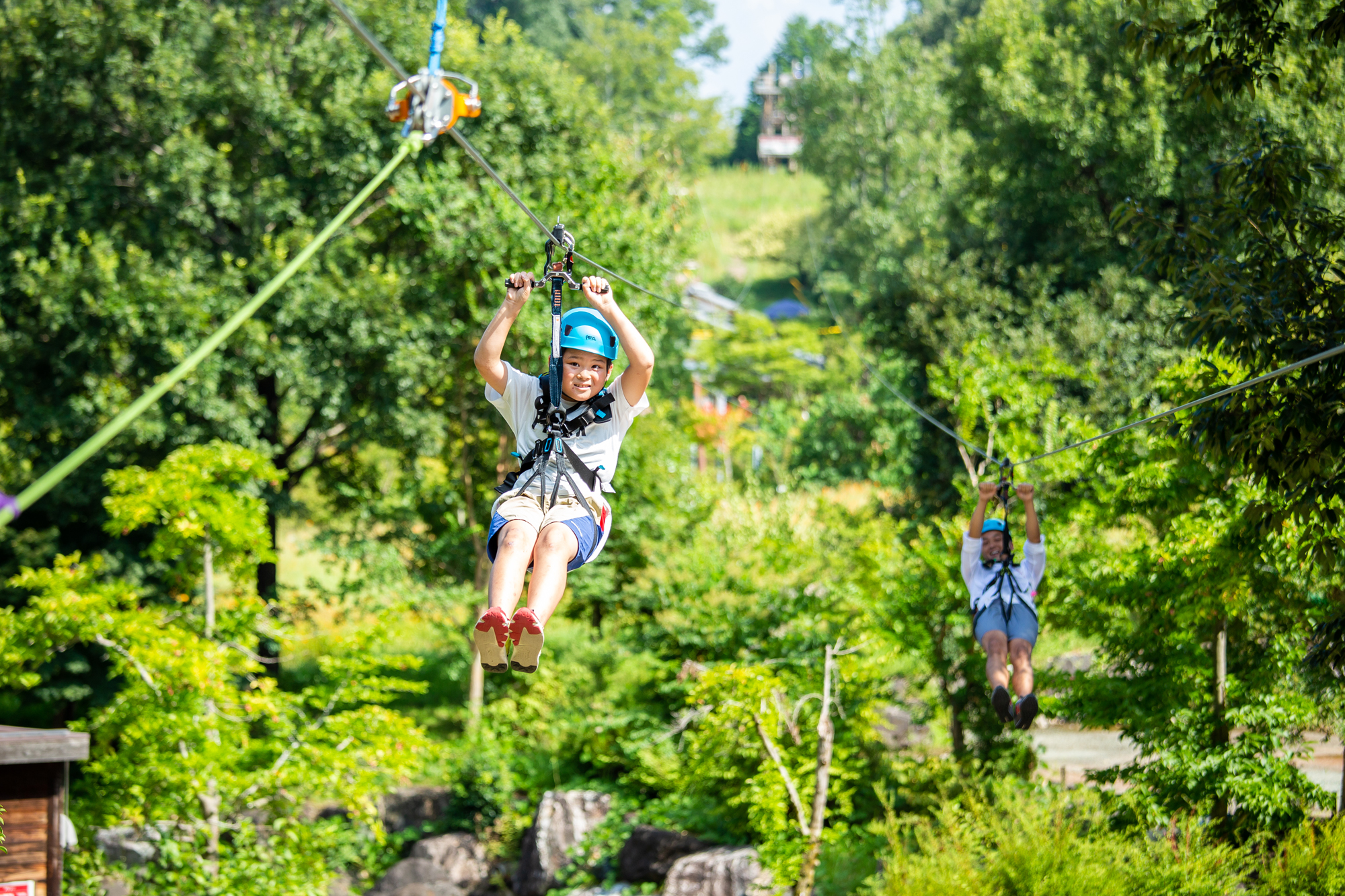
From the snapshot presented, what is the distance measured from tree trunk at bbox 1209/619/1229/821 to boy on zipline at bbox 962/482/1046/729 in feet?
9.46

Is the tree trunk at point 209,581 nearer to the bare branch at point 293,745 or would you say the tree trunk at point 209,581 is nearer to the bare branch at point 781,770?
the bare branch at point 293,745

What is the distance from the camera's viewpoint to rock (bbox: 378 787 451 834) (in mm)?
16422

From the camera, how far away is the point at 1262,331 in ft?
24.0

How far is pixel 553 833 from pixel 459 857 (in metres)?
1.58

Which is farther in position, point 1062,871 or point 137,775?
point 137,775

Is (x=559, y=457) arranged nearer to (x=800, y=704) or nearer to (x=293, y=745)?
(x=293, y=745)

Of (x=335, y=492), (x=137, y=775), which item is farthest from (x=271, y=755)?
(x=335, y=492)

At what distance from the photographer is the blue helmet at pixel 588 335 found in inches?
198

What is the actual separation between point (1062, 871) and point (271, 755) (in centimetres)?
742

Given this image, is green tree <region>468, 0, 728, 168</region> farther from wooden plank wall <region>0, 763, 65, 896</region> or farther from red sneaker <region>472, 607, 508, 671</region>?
red sneaker <region>472, 607, 508, 671</region>

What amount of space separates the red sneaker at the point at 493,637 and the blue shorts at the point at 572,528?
0.45 metres

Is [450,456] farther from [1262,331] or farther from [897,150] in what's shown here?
[897,150]

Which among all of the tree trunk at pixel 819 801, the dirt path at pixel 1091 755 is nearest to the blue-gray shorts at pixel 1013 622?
the tree trunk at pixel 819 801

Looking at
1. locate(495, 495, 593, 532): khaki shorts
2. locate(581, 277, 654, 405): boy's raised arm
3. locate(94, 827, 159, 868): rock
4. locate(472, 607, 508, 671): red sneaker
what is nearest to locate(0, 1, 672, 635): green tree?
locate(94, 827, 159, 868): rock
